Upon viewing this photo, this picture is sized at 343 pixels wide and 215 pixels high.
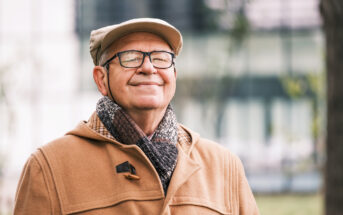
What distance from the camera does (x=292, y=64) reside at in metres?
16.7

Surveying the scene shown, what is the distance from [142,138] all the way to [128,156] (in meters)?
0.09

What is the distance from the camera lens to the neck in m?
2.30

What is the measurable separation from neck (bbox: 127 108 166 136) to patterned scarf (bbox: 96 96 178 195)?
3cm

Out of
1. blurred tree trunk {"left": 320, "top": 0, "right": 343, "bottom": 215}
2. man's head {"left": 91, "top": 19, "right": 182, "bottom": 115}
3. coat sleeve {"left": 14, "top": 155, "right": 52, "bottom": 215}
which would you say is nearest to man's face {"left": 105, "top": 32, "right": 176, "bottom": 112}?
man's head {"left": 91, "top": 19, "right": 182, "bottom": 115}

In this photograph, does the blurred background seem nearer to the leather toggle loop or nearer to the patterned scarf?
the patterned scarf

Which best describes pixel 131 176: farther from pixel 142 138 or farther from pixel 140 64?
pixel 140 64

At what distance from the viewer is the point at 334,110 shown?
4418 millimetres

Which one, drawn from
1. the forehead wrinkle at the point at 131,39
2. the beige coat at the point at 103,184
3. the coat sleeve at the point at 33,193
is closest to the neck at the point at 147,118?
the beige coat at the point at 103,184

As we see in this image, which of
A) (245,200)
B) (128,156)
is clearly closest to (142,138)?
(128,156)

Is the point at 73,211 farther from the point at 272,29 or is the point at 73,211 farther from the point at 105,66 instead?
the point at 272,29

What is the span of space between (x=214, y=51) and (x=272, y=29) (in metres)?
1.89

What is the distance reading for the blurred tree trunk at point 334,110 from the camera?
438 centimetres

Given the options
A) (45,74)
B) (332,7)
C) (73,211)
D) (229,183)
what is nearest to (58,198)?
(73,211)

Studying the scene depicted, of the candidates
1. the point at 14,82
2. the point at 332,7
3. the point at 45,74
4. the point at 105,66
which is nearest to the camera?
the point at 105,66
